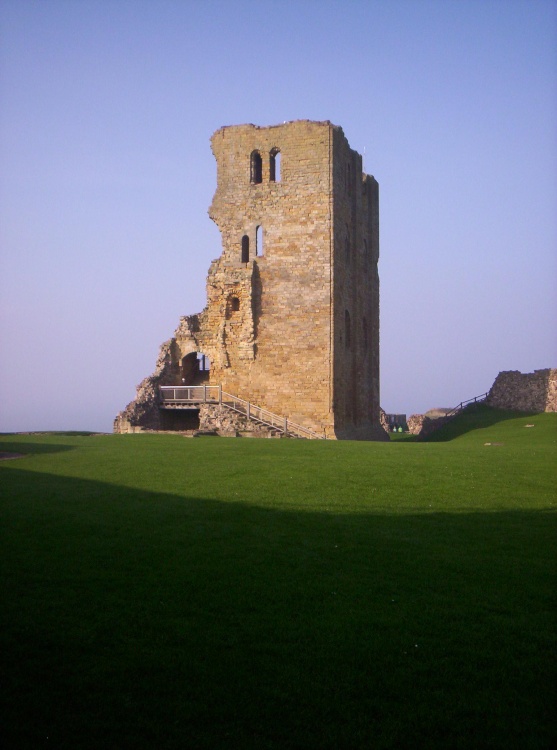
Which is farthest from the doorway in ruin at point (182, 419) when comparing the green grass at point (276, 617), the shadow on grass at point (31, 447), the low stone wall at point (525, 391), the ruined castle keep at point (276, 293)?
the green grass at point (276, 617)

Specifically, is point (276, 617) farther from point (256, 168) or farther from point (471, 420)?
point (471, 420)

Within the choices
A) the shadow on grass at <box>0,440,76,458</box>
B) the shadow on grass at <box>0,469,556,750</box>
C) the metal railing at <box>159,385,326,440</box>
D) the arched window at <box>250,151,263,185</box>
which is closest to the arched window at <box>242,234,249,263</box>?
the arched window at <box>250,151,263,185</box>

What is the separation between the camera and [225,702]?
530 cm

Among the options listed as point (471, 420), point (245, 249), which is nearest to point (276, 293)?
point (245, 249)

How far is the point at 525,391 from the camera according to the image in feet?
124

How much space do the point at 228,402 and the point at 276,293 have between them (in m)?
5.02

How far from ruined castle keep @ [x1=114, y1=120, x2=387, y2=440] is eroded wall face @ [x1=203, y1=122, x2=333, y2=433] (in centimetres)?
4

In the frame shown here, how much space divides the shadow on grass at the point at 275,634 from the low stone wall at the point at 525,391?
28134 millimetres

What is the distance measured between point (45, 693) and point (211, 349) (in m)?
28.4

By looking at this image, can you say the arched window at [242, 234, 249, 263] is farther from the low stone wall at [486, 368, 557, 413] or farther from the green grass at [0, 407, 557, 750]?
the green grass at [0, 407, 557, 750]

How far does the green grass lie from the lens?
5109 millimetres

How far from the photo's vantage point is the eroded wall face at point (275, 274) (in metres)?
31.5

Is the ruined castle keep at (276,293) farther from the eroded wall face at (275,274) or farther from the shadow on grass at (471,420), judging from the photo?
the shadow on grass at (471,420)

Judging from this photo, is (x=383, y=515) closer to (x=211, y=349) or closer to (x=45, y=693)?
(x=45, y=693)
